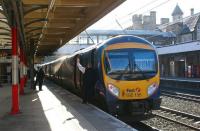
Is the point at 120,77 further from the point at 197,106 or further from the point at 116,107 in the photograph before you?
the point at 197,106

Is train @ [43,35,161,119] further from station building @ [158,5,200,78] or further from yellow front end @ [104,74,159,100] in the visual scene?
station building @ [158,5,200,78]

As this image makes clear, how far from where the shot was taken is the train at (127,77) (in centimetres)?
1238

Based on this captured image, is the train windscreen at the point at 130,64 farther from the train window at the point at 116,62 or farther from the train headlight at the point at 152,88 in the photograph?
the train headlight at the point at 152,88

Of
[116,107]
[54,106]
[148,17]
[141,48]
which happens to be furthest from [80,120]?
[148,17]

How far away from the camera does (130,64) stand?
12.9 meters

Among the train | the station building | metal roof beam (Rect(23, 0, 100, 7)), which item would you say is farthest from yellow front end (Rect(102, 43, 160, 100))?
the station building

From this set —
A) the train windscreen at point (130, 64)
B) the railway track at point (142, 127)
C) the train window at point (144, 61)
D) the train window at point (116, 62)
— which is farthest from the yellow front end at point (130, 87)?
the railway track at point (142, 127)

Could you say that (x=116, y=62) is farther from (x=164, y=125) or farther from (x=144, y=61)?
(x=164, y=125)

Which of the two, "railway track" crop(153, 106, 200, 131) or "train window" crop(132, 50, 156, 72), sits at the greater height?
"train window" crop(132, 50, 156, 72)

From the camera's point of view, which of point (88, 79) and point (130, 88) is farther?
point (88, 79)

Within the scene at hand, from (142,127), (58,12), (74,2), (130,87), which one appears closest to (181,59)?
(58,12)

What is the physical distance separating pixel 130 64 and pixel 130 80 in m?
0.60

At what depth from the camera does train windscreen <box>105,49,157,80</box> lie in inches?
498

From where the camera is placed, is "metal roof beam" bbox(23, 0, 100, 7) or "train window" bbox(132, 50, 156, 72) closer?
"train window" bbox(132, 50, 156, 72)
